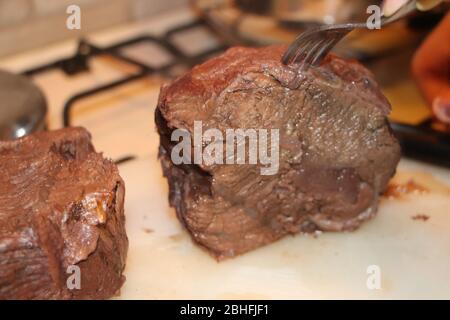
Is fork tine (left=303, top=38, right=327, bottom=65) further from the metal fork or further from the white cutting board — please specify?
the white cutting board

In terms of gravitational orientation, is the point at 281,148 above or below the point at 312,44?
below

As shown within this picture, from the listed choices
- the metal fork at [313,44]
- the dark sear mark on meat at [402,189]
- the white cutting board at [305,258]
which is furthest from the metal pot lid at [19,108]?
the dark sear mark on meat at [402,189]

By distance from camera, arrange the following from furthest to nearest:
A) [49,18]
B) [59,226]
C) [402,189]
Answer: [49,18] < [402,189] < [59,226]

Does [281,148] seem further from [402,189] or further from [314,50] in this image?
[402,189]

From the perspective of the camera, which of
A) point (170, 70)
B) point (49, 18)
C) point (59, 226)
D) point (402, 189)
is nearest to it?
point (59, 226)

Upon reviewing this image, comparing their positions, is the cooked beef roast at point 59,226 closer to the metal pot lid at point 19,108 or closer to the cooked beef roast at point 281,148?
the cooked beef roast at point 281,148

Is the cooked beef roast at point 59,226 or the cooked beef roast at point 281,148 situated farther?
the cooked beef roast at point 281,148

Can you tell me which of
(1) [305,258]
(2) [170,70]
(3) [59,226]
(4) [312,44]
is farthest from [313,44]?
(2) [170,70]
